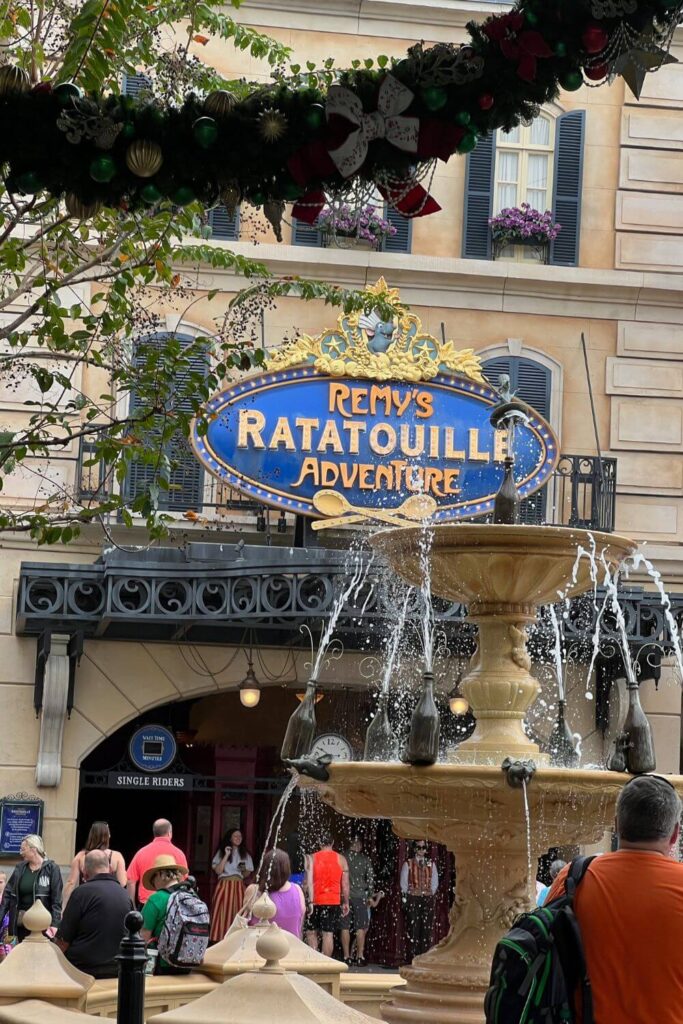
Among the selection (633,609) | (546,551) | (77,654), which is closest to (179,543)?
(77,654)

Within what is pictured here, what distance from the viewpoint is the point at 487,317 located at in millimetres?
22469

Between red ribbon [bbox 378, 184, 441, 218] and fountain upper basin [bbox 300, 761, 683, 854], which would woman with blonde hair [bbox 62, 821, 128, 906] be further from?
red ribbon [bbox 378, 184, 441, 218]

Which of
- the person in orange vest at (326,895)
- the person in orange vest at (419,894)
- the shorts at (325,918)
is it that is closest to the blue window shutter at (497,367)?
the person in orange vest at (419,894)

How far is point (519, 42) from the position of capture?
5562mm

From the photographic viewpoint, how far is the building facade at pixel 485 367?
2048cm

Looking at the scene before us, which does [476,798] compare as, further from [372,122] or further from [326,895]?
[326,895]

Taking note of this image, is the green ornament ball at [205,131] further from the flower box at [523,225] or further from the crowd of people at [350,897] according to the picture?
the flower box at [523,225]

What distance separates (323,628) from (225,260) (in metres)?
6.98

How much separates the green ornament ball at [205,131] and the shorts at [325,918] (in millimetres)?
14774

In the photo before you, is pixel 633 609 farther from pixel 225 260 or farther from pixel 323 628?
pixel 225 260

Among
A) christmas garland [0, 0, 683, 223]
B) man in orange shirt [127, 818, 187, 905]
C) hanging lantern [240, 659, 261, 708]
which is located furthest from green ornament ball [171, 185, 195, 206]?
hanging lantern [240, 659, 261, 708]

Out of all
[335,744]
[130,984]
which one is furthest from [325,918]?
[130,984]

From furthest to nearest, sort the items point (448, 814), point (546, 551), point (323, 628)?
point (323, 628)
point (546, 551)
point (448, 814)

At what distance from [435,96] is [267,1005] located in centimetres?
405
